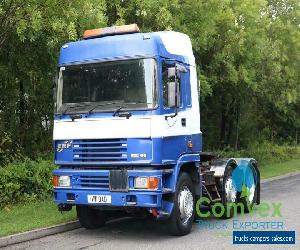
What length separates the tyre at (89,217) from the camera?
1029cm

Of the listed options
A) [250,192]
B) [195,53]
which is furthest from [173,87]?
[195,53]

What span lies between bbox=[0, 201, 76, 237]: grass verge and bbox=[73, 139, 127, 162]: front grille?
1753mm

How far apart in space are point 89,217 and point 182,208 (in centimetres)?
203

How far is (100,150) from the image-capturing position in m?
9.21

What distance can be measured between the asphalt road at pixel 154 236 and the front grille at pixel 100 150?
4.82 feet

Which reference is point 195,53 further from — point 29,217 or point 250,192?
point 29,217

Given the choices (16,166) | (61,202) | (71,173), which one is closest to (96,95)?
(71,173)

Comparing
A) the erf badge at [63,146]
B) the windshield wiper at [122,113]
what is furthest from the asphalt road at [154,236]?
the windshield wiper at [122,113]

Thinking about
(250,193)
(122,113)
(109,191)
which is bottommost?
(250,193)

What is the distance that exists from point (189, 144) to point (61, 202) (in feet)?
8.58

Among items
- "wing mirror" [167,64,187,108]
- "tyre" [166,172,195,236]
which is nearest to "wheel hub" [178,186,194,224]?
"tyre" [166,172,195,236]

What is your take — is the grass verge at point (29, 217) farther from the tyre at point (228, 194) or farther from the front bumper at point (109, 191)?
the tyre at point (228, 194)

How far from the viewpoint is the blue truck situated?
889 cm

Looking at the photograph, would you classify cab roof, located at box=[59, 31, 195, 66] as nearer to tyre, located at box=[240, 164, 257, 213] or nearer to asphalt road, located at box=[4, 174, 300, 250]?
asphalt road, located at box=[4, 174, 300, 250]
